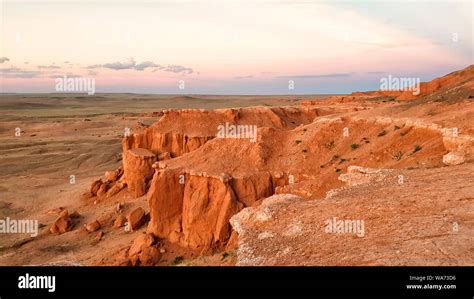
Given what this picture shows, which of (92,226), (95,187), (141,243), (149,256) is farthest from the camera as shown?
(95,187)

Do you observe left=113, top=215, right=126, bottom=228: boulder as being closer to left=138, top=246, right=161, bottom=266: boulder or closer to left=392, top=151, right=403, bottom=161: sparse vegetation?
left=138, top=246, right=161, bottom=266: boulder

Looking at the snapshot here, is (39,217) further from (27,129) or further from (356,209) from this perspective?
(27,129)

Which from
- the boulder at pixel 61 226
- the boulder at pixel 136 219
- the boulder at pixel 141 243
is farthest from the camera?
the boulder at pixel 61 226

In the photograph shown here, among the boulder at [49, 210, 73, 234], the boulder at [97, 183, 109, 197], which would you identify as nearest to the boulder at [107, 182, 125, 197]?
the boulder at [97, 183, 109, 197]

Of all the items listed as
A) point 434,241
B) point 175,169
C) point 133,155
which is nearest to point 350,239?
point 434,241

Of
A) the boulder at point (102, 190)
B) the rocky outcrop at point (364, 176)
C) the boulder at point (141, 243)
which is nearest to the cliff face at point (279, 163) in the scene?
the rocky outcrop at point (364, 176)

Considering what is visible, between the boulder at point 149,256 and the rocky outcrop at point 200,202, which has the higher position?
the rocky outcrop at point 200,202

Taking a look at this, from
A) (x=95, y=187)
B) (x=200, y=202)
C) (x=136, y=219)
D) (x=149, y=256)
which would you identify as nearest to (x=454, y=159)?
(x=200, y=202)

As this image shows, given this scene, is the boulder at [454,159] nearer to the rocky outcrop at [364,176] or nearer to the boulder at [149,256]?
the rocky outcrop at [364,176]

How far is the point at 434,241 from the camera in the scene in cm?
670

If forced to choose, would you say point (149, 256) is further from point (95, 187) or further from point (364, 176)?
point (95, 187)

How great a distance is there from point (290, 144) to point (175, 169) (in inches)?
249

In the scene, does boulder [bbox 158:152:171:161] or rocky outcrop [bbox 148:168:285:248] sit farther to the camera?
boulder [bbox 158:152:171:161]

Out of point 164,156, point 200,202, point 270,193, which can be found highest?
point 164,156
